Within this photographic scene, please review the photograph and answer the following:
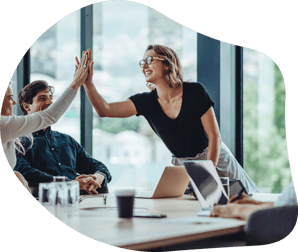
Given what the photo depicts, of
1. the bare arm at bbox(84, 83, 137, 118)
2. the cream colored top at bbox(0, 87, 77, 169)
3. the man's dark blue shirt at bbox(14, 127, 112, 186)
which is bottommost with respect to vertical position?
the man's dark blue shirt at bbox(14, 127, 112, 186)

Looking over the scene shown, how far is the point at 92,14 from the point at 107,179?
2.75 ft

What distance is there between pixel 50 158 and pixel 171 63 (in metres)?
0.78

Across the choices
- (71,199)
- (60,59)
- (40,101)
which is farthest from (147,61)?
(71,199)

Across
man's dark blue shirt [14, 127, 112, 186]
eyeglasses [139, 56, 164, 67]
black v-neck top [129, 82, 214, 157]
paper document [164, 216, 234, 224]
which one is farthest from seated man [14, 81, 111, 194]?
paper document [164, 216, 234, 224]

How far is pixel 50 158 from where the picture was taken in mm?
1883

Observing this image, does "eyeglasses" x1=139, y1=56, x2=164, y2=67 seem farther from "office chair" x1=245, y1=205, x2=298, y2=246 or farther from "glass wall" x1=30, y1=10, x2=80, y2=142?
"office chair" x1=245, y1=205, x2=298, y2=246

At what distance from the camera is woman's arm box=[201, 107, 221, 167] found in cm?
205

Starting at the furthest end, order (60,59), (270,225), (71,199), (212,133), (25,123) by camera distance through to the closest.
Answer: (212,133) → (60,59) → (25,123) → (270,225) → (71,199)

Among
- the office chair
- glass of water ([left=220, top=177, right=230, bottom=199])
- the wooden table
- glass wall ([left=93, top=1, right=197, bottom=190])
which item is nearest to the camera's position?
the wooden table

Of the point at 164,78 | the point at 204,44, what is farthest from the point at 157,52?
the point at 204,44

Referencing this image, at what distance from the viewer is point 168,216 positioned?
1.48m

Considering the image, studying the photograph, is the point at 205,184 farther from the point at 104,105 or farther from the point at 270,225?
the point at 104,105

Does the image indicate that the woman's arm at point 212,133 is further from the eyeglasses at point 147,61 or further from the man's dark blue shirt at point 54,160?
the man's dark blue shirt at point 54,160

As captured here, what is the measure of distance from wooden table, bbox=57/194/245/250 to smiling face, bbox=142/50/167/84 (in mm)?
682
